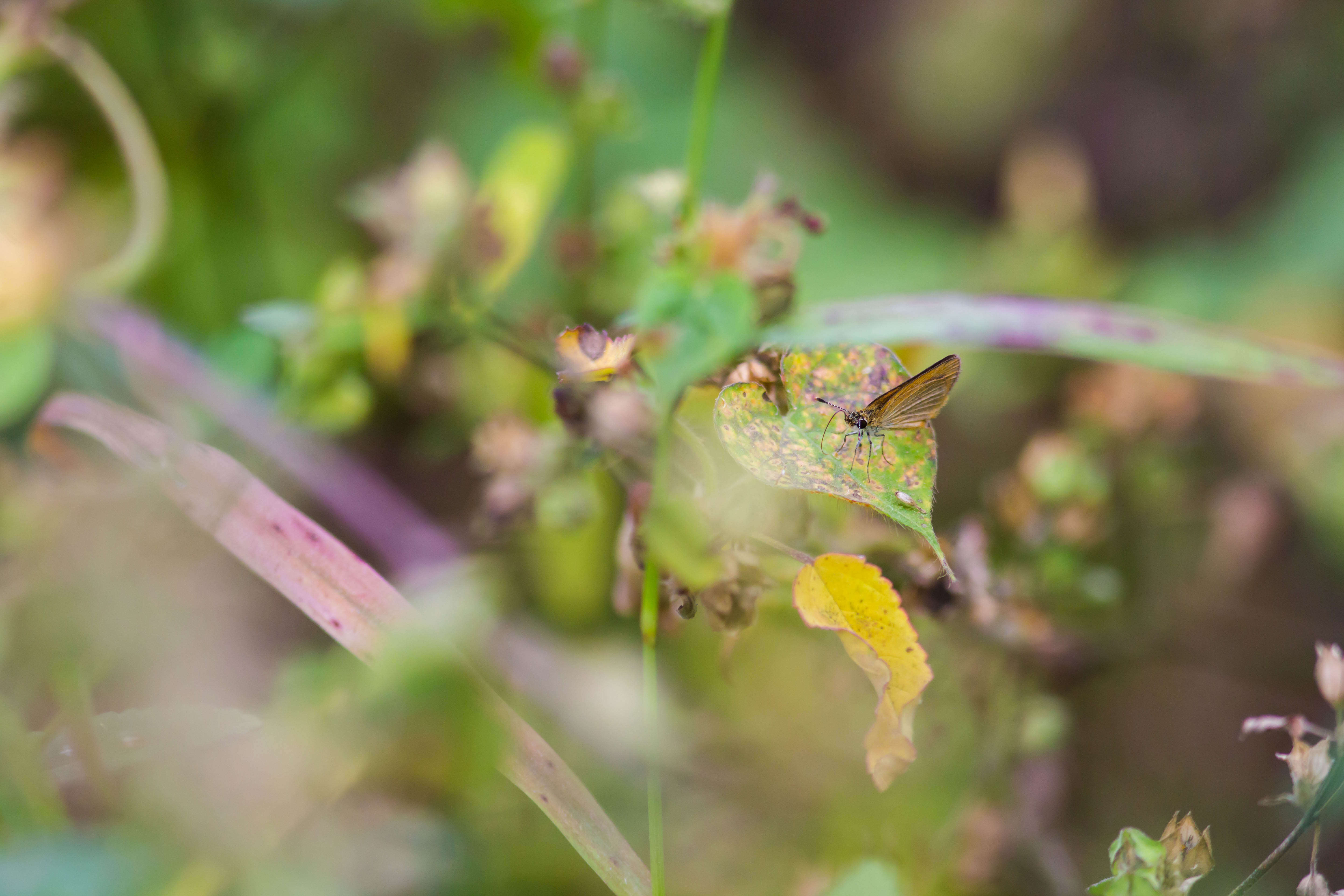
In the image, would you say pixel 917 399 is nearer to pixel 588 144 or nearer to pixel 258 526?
pixel 258 526

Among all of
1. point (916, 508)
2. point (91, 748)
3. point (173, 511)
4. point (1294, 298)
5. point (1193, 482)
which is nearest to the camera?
point (916, 508)

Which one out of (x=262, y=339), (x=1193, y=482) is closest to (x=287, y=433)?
(x=262, y=339)

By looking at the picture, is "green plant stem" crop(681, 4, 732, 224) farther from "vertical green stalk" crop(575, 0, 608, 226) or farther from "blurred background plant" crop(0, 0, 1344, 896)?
"vertical green stalk" crop(575, 0, 608, 226)

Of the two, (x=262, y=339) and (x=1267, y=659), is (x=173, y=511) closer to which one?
(x=262, y=339)

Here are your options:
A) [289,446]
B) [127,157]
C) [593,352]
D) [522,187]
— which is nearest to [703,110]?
[593,352]

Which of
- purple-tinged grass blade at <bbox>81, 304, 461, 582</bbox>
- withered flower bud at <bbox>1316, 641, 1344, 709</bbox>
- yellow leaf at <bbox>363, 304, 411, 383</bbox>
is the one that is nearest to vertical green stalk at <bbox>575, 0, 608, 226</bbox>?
yellow leaf at <bbox>363, 304, 411, 383</bbox>

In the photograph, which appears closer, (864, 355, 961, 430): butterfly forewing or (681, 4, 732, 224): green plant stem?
(864, 355, 961, 430): butterfly forewing

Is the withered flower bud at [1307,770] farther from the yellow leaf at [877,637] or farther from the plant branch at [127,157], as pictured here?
the plant branch at [127,157]
